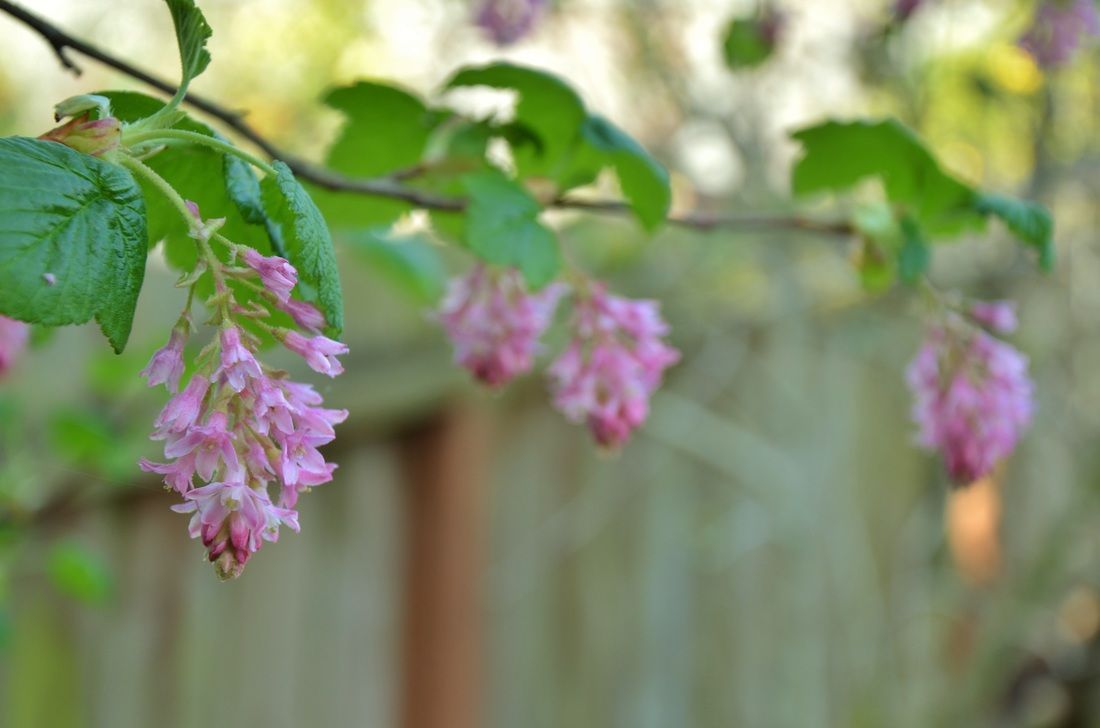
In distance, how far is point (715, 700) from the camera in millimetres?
3760

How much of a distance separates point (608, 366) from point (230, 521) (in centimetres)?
57

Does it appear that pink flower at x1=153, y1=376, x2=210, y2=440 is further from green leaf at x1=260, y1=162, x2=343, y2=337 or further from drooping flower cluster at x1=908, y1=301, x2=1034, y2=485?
drooping flower cluster at x1=908, y1=301, x2=1034, y2=485

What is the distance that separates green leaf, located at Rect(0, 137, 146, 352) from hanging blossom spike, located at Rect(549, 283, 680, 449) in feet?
1.97

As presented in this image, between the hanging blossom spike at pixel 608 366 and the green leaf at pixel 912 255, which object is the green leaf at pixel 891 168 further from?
the hanging blossom spike at pixel 608 366

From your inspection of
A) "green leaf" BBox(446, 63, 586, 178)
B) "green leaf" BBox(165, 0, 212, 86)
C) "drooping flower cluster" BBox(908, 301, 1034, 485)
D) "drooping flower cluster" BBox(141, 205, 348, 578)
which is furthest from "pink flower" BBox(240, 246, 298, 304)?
"drooping flower cluster" BBox(908, 301, 1034, 485)

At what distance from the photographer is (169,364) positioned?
0.59 metres

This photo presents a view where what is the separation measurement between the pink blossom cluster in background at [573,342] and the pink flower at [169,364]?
52 centimetres

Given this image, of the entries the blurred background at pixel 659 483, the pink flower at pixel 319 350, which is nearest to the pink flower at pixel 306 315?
the pink flower at pixel 319 350

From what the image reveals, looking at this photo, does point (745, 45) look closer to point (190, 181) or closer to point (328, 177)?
point (328, 177)

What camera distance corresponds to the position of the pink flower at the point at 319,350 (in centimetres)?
60

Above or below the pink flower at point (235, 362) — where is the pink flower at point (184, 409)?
below

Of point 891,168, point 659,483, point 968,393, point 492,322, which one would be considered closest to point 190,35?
point 492,322

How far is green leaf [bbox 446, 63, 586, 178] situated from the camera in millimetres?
941

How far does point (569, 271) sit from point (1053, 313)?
3046 millimetres
